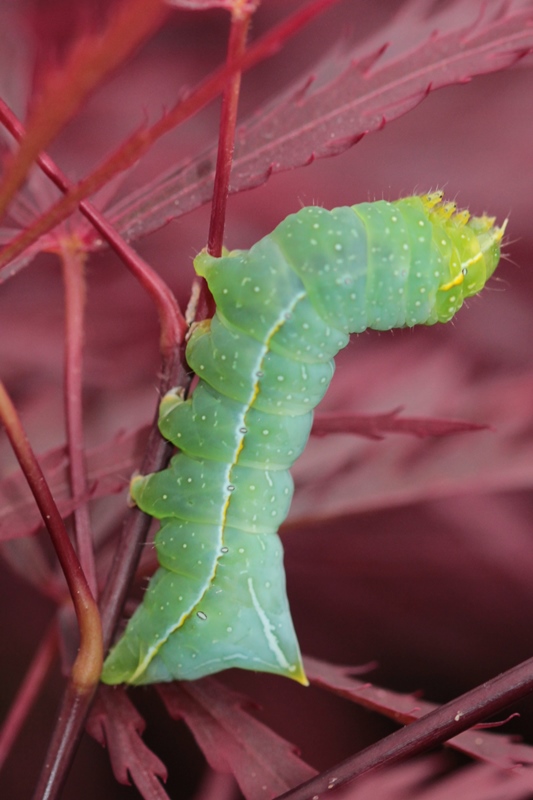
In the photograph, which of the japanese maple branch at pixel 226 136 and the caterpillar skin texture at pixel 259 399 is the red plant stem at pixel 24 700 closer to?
the caterpillar skin texture at pixel 259 399

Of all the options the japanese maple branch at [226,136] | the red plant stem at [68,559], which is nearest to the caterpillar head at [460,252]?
the japanese maple branch at [226,136]

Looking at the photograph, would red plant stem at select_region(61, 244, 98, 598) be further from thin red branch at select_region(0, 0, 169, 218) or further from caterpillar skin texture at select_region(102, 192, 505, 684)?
thin red branch at select_region(0, 0, 169, 218)

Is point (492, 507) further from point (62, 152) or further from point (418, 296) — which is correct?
point (62, 152)

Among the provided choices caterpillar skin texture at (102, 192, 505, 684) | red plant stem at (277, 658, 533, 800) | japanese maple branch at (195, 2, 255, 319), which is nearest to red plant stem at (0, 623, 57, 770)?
caterpillar skin texture at (102, 192, 505, 684)

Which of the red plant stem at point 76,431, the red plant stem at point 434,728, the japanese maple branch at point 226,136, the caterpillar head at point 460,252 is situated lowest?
the red plant stem at point 434,728

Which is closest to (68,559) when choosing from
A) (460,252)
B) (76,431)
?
(76,431)

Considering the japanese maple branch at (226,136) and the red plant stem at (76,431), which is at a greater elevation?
the japanese maple branch at (226,136)

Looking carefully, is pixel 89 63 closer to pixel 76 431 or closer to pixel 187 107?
pixel 187 107
